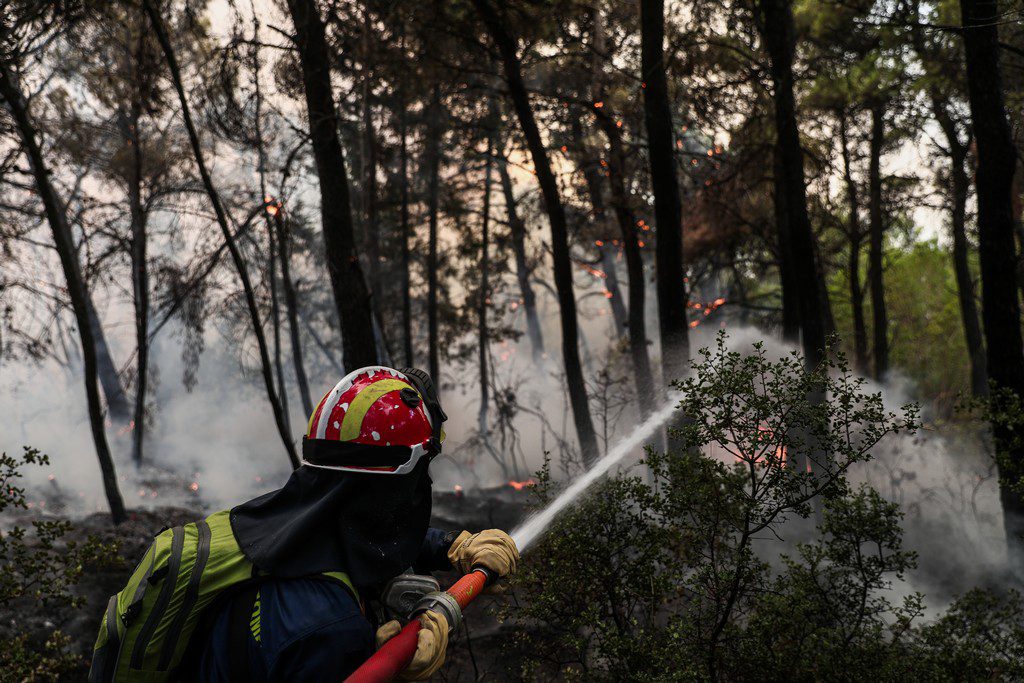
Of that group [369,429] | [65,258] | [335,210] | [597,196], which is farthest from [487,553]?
[597,196]

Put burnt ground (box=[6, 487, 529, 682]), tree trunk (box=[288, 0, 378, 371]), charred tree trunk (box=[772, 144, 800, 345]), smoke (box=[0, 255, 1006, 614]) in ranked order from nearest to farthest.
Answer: burnt ground (box=[6, 487, 529, 682])
tree trunk (box=[288, 0, 378, 371])
smoke (box=[0, 255, 1006, 614])
charred tree trunk (box=[772, 144, 800, 345])

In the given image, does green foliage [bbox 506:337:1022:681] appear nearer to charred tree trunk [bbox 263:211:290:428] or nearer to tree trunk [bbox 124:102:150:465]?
tree trunk [bbox 124:102:150:465]

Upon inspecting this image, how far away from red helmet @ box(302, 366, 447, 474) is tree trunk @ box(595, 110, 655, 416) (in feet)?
28.1

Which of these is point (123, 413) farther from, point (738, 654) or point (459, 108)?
point (738, 654)

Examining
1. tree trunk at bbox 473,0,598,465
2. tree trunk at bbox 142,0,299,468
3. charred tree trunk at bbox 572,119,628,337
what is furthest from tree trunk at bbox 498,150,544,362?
tree trunk at bbox 142,0,299,468

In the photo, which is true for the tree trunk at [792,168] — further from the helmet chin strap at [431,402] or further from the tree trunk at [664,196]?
the helmet chin strap at [431,402]

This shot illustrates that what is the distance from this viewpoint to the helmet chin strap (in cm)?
267

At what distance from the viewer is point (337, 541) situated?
243 centimetres

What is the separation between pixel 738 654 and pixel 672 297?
5.31 meters

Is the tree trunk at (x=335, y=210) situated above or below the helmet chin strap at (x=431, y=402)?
above

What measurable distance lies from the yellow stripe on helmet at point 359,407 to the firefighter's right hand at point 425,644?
2.11 feet

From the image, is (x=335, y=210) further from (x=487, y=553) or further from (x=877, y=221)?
(x=877, y=221)

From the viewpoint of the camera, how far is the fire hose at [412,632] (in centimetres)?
212

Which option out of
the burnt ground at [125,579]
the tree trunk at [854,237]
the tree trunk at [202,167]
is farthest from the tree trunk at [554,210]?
the tree trunk at [854,237]
